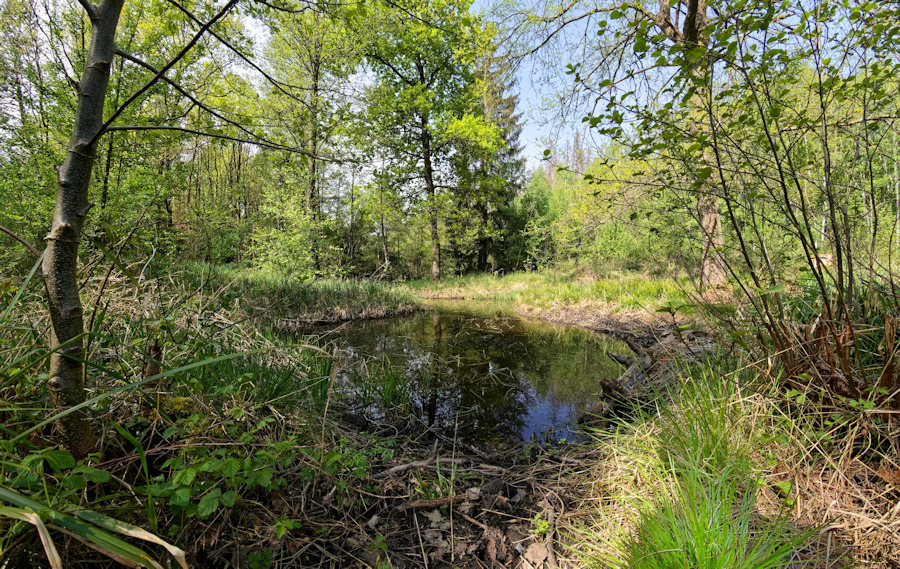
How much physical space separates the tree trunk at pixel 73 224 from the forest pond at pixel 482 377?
1.56 meters

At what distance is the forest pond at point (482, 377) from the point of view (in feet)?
9.82

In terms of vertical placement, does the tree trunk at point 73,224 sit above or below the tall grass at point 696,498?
above

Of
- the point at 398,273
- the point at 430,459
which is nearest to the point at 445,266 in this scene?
the point at 398,273

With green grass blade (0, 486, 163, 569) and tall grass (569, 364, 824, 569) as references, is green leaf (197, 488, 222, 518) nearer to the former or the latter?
green grass blade (0, 486, 163, 569)

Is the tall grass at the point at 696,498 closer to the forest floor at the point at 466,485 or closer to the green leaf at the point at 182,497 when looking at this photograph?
the forest floor at the point at 466,485

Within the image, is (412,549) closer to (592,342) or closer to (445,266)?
(592,342)

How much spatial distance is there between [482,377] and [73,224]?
3.74 meters

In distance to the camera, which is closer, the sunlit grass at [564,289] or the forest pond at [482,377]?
the forest pond at [482,377]

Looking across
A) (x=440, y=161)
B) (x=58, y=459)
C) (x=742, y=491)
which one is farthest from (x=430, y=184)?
(x=58, y=459)

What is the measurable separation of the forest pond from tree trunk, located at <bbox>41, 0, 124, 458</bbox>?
5.13ft

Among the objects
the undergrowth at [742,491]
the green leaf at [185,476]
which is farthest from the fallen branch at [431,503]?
the green leaf at [185,476]

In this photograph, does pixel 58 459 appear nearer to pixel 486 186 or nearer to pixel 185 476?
pixel 185 476

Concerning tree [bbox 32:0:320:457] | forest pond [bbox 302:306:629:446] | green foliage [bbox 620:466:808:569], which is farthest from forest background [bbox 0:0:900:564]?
forest pond [bbox 302:306:629:446]

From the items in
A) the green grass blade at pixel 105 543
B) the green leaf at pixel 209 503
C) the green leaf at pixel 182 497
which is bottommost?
the green leaf at pixel 209 503
